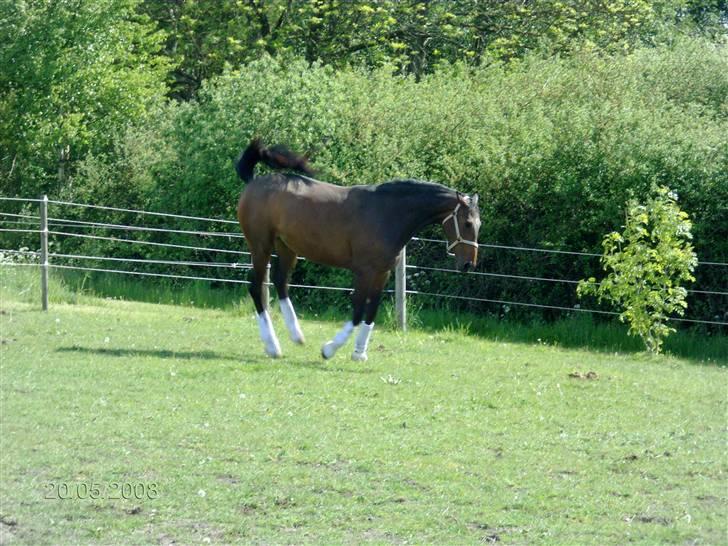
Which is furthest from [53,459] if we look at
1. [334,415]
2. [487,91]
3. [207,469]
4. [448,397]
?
[487,91]

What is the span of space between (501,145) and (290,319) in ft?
20.2

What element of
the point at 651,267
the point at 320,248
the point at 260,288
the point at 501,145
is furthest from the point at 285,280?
the point at 501,145

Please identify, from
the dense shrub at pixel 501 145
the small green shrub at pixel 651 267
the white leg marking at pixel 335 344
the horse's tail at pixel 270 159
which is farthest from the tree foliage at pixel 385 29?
the white leg marking at pixel 335 344

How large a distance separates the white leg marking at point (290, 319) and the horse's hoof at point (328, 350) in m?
0.86

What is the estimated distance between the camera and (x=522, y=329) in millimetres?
16203

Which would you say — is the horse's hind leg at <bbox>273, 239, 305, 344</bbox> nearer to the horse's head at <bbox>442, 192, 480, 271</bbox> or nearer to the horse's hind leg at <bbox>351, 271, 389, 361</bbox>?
the horse's hind leg at <bbox>351, 271, 389, 361</bbox>

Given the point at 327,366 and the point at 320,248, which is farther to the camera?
the point at 320,248

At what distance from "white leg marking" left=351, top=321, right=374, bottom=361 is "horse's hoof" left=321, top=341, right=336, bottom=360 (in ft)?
1.00

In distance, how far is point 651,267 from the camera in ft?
46.1

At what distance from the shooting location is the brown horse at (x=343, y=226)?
12.3 meters

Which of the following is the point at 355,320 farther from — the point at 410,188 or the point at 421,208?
the point at 410,188

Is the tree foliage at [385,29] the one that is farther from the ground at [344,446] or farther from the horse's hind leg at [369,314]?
the horse's hind leg at [369,314]

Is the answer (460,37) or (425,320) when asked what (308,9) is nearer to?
(460,37)

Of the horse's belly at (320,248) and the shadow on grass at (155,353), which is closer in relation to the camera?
the shadow on grass at (155,353)
